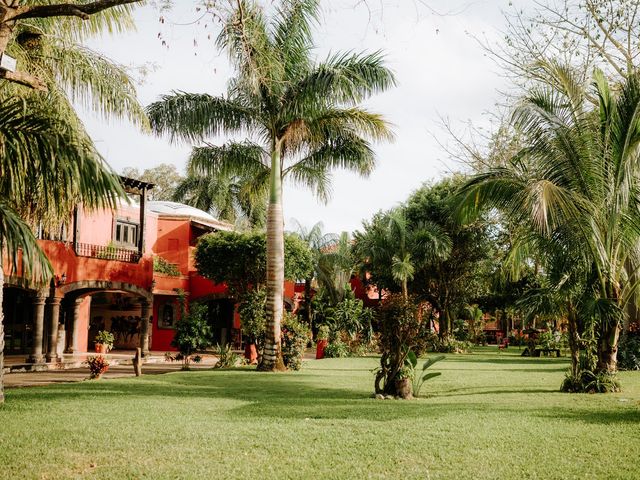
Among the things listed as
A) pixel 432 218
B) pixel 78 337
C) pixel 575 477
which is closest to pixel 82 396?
pixel 575 477

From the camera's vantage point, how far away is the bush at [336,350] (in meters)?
24.8

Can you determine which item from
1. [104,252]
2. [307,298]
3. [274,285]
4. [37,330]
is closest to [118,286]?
[104,252]

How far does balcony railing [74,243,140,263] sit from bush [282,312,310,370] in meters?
7.69

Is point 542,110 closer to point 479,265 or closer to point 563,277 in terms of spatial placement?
point 563,277

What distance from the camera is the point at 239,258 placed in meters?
24.6

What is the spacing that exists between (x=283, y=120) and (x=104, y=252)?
9.34 m

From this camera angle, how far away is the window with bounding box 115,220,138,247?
26.2 meters

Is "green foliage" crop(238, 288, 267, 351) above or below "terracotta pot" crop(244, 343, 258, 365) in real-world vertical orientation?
above

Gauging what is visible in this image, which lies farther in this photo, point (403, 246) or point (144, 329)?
point (403, 246)

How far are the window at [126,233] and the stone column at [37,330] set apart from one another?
23.2 feet

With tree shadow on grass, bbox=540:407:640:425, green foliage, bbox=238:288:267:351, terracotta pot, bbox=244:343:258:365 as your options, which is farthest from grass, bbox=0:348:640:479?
green foliage, bbox=238:288:267:351

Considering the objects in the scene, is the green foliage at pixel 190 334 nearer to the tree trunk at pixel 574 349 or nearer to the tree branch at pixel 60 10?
the tree trunk at pixel 574 349

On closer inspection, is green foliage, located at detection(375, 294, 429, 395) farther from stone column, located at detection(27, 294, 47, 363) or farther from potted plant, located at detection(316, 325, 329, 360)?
potted plant, located at detection(316, 325, 329, 360)

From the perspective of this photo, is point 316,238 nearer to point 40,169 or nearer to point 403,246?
point 403,246
